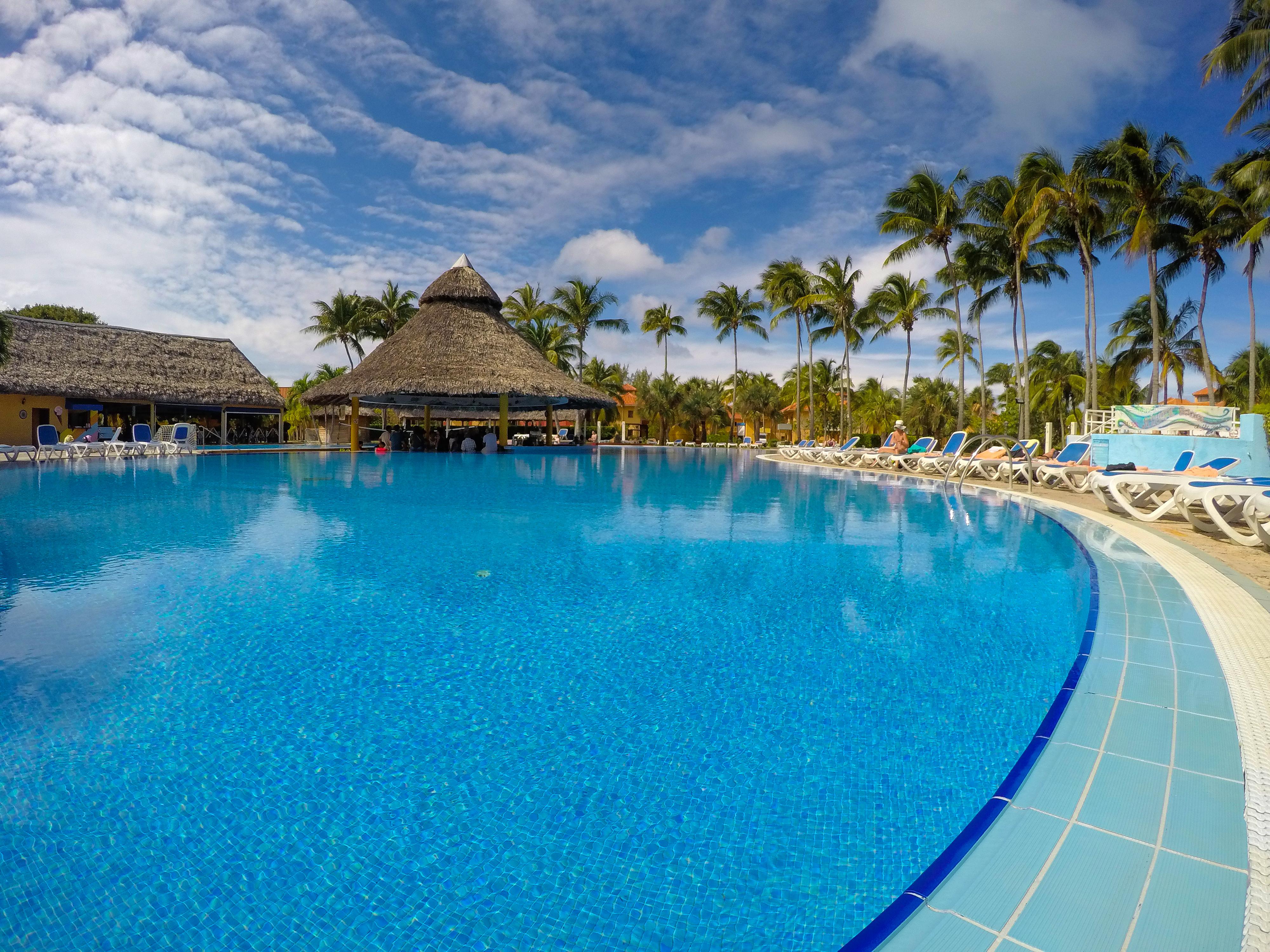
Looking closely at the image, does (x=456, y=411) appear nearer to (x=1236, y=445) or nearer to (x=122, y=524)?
(x=122, y=524)

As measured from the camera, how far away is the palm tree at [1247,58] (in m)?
Result: 15.0

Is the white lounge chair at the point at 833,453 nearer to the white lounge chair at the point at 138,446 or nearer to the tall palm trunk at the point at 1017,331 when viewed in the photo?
the tall palm trunk at the point at 1017,331

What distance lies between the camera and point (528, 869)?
178 centimetres

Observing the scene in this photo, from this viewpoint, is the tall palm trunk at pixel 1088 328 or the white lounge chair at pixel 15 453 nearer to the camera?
the white lounge chair at pixel 15 453

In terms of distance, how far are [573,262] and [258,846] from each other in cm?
3769

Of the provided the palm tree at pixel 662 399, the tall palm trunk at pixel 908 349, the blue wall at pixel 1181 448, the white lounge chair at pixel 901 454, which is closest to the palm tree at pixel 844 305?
the tall palm trunk at pixel 908 349

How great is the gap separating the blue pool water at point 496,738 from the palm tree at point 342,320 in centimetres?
3334

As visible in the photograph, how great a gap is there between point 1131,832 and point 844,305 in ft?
103

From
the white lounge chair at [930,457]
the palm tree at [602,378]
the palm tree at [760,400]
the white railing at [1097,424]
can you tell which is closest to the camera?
the white lounge chair at [930,457]

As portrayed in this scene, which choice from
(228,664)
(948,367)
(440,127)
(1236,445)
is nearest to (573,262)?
(440,127)

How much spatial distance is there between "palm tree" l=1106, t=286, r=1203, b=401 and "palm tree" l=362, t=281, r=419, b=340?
3825 centimetres

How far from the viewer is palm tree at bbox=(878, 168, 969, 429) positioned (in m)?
23.9

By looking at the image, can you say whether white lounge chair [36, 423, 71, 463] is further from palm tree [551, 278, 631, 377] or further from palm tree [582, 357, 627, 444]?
palm tree [582, 357, 627, 444]

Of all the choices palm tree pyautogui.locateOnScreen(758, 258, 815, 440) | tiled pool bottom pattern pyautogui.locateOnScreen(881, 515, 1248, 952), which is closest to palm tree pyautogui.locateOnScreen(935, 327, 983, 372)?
palm tree pyautogui.locateOnScreen(758, 258, 815, 440)
